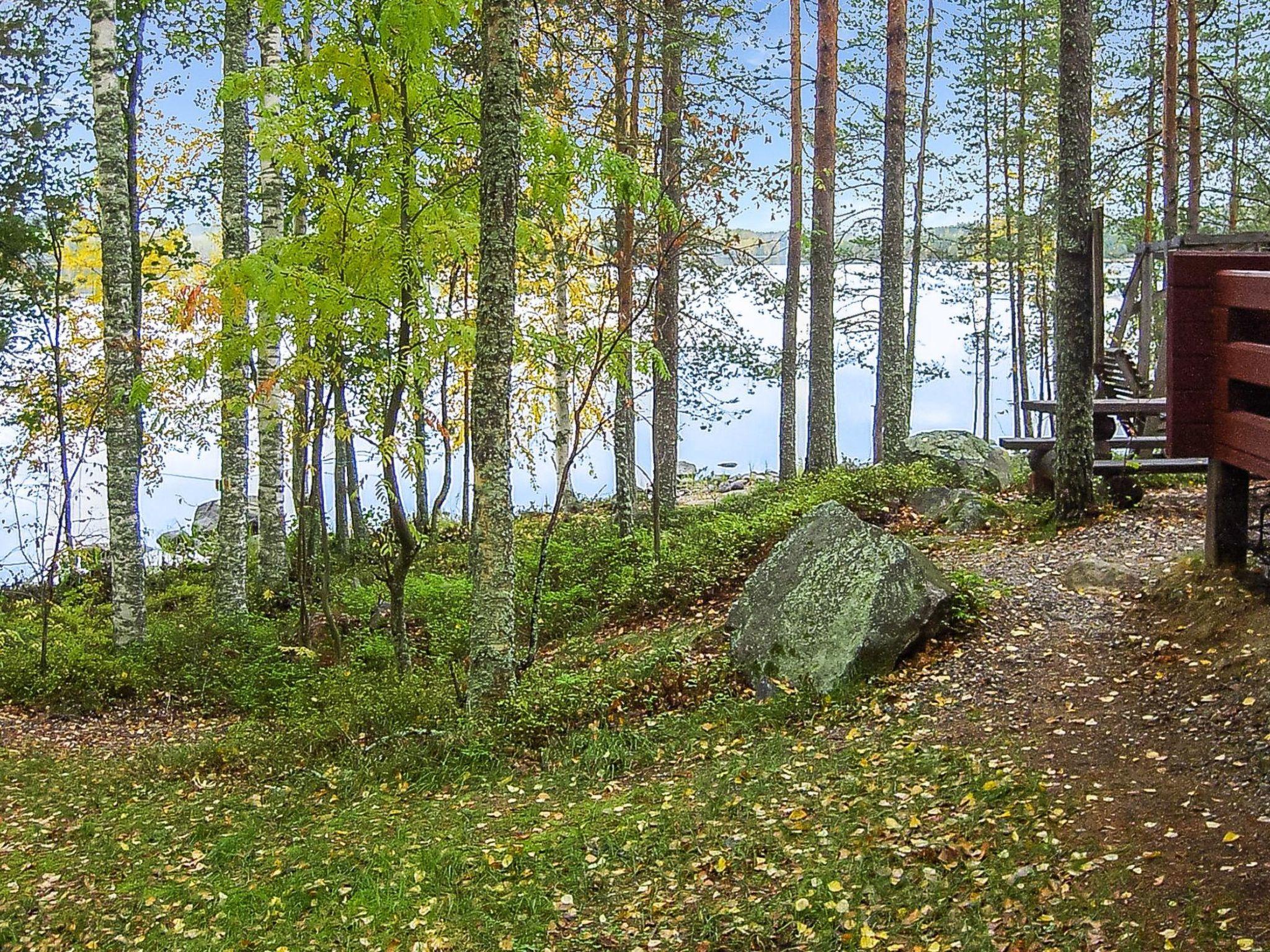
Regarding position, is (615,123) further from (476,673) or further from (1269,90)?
(1269,90)

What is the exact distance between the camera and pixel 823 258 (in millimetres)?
15930

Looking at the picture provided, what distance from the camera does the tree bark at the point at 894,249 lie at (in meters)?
14.7

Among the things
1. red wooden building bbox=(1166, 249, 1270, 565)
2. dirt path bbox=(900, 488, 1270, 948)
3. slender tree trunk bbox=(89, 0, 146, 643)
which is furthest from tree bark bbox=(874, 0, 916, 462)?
slender tree trunk bbox=(89, 0, 146, 643)

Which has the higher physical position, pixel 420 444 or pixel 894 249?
→ pixel 894 249

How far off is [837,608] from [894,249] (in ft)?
30.3

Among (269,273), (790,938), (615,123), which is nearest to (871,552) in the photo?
(790,938)

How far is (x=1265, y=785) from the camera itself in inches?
170

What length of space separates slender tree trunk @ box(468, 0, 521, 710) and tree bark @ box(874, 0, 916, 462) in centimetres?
908

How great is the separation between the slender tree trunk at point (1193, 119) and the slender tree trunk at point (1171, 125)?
0.87ft

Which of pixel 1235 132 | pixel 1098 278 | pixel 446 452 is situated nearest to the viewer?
pixel 446 452

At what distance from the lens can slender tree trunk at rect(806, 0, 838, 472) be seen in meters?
15.7

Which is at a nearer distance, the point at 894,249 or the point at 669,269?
the point at 669,269

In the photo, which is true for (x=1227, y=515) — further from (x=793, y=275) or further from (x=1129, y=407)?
(x=793, y=275)

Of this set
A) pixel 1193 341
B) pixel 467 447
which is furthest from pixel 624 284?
pixel 1193 341
